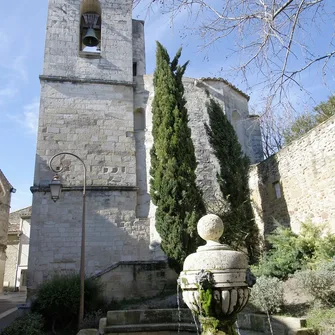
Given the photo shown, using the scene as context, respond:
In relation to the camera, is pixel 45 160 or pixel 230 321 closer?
pixel 230 321

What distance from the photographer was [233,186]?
454 inches

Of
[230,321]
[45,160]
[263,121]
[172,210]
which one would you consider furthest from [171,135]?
[230,321]

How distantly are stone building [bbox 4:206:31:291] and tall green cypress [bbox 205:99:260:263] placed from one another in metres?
17.1

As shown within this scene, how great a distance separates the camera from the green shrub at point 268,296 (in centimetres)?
614

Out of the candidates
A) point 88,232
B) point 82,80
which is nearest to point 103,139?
Result: point 82,80

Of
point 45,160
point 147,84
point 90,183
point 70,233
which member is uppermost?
point 147,84

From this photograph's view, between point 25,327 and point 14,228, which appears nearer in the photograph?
point 25,327

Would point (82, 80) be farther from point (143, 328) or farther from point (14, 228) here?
point (14, 228)

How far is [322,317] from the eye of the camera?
A: 533 centimetres

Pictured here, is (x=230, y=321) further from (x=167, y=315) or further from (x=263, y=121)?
(x=167, y=315)

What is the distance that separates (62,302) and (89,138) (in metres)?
6.07

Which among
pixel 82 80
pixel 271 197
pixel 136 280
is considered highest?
pixel 82 80

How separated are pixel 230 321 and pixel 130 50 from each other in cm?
1261

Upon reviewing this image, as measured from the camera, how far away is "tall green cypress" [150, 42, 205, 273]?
9.62 meters
